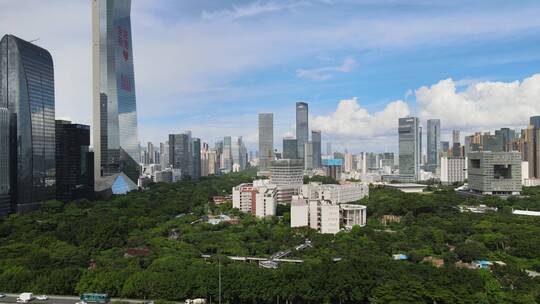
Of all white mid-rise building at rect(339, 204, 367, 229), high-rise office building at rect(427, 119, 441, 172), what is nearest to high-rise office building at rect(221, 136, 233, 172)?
high-rise office building at rect(427, 119, 441, 172)

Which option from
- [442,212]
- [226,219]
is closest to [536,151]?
[442,212]

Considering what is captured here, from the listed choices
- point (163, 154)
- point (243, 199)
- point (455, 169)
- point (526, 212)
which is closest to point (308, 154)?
point (455, 169)

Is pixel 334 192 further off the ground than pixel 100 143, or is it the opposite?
pixel 100 143

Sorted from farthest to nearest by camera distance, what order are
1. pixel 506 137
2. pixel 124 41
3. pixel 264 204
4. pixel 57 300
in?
pixel 506 137
pixel 124 41
pixel 264 204
pixel 57 300

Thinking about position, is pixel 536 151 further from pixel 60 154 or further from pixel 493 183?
pixel 60 154

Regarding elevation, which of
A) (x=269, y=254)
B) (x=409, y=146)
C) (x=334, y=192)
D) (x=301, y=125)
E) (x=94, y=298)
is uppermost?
(x=301, y=125)

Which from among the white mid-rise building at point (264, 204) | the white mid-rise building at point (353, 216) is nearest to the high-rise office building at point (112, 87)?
the white mid-rise building at point (264, 204)

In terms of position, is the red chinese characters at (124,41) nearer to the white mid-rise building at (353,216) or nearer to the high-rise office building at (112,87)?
the high-rise office building at (112,87)

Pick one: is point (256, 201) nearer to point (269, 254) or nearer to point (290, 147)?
point (269, 254)

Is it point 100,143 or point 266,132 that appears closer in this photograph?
point 100,143
